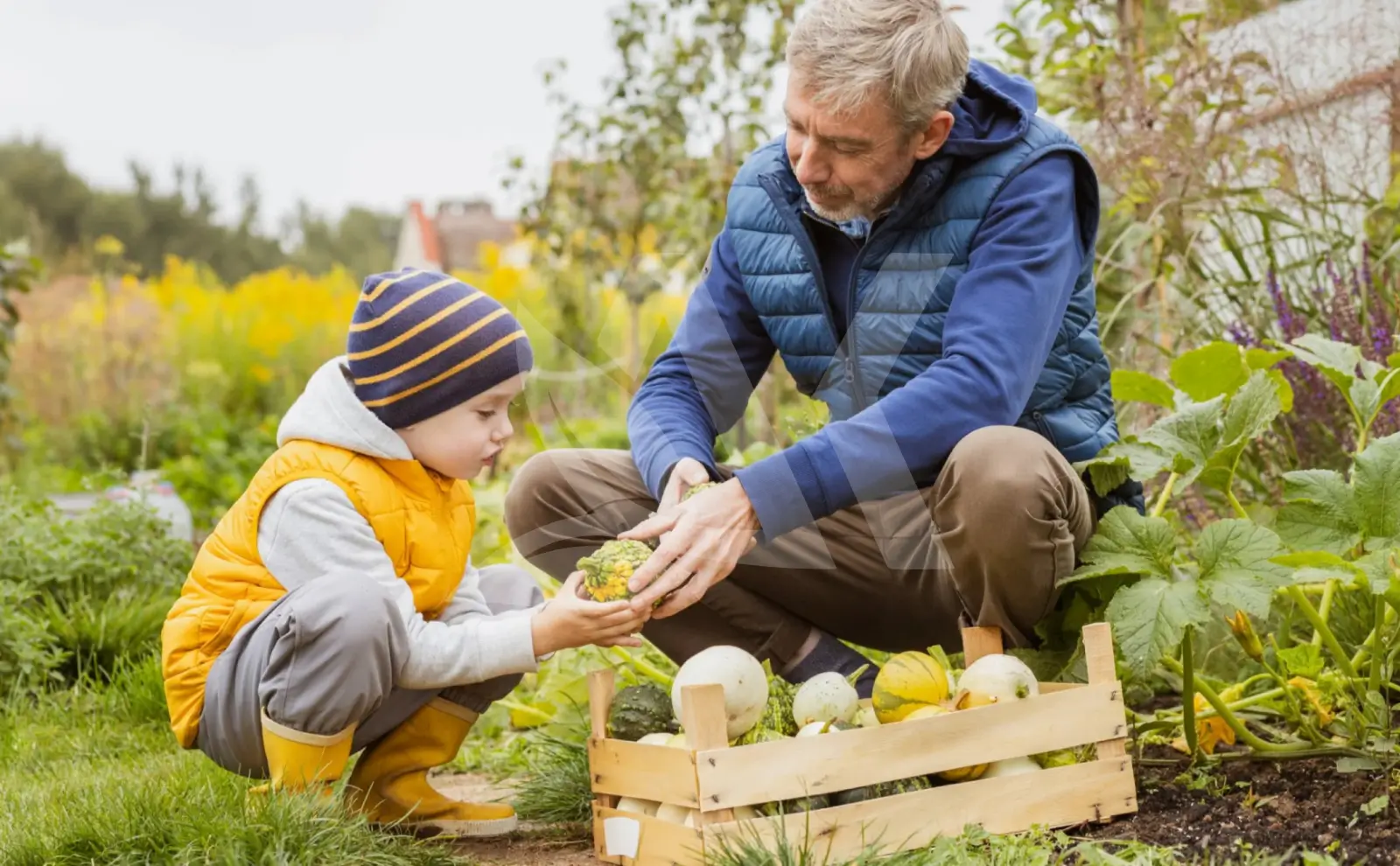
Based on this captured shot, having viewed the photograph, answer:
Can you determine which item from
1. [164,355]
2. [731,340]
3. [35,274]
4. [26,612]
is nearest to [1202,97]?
[731,340]

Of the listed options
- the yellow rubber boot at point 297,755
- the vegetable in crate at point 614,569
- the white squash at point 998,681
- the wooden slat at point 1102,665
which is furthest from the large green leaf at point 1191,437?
the yellow rubber boot at point 297,755

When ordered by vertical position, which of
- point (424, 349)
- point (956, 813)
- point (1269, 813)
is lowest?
point (1269, 813)

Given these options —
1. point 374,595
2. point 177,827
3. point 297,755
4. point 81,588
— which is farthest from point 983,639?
point 81,588

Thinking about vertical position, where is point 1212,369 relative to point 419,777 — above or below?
above

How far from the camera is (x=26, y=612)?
3.52 m

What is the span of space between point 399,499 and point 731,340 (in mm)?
833

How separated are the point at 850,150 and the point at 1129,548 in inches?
33.3

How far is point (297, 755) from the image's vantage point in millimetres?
2137

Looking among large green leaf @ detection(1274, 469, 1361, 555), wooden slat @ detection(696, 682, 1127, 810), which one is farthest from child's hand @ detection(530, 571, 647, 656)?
large green leaf @ detection(1274, 469, 1361, 555)

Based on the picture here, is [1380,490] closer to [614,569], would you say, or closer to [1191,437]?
[1191,437]

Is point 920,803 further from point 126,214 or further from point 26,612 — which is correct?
point 126,214

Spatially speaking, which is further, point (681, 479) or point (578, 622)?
point (681, 479)

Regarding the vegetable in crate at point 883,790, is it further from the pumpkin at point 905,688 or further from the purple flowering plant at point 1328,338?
the purple flowering plant at point 1328,338

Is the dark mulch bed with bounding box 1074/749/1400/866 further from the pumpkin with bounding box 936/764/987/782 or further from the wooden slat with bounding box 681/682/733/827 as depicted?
the wooden slat with bounding box 681/682/733/827
